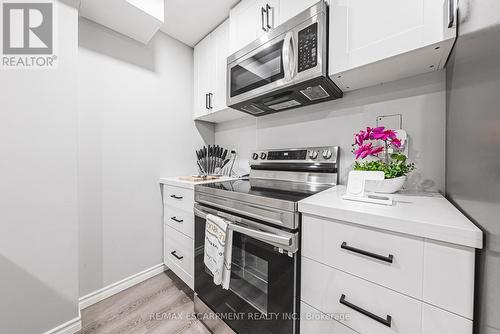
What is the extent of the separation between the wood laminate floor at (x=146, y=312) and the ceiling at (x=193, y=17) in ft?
7.91

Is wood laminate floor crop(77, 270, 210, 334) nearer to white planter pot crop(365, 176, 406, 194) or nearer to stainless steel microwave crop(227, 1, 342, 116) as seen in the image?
white planter pot crop(365, 176, 406, 194)

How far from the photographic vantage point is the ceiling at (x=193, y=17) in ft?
5.14

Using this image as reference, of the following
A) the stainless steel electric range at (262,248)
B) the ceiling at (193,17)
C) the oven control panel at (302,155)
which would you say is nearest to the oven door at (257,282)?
the stainless steel electric range at (262,248)

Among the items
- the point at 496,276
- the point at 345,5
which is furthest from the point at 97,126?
the point at 496,276

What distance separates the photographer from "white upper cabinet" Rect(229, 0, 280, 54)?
127 cm

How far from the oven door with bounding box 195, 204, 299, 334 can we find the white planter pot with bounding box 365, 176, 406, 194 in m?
0.45

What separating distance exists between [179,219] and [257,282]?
34.5 inches

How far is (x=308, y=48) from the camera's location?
1.08 metres

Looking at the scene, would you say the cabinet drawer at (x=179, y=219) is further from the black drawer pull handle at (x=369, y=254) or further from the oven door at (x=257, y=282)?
the black drawer pull handle at (x=369, y=254)

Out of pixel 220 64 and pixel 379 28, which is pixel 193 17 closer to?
pixel 220 64

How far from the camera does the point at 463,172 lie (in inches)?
26.6

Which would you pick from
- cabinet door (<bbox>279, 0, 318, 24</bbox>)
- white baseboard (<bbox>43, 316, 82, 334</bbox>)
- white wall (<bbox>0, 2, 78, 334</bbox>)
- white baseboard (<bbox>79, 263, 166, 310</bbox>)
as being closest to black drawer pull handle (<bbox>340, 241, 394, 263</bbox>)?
cabinet door (<bbox>279, 0, 318, 24</bbox>)

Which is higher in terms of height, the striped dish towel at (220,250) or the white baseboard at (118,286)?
the striped dish towel at (220,250)

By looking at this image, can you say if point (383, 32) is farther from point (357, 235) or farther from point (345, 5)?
point (357, 235)
